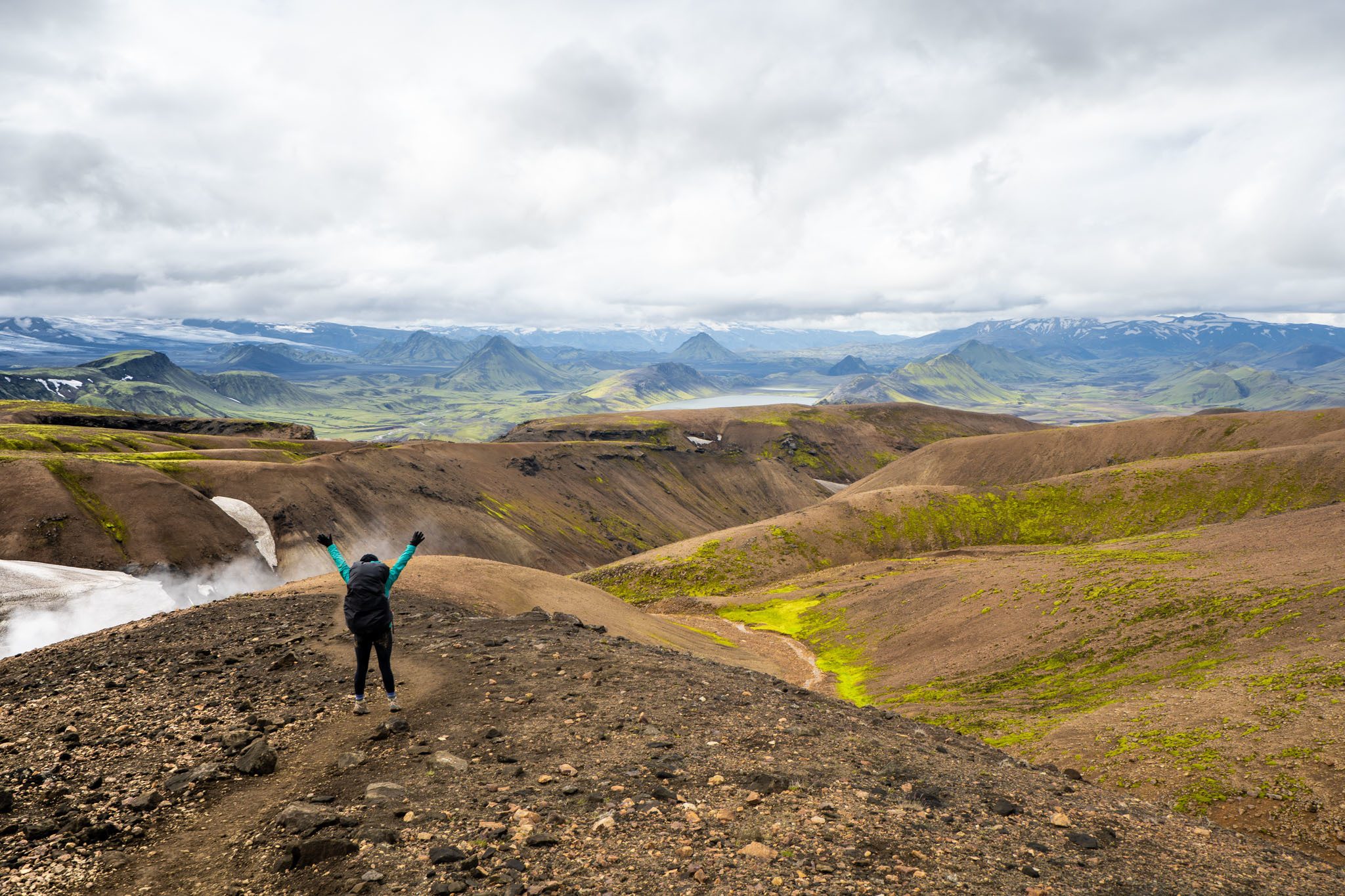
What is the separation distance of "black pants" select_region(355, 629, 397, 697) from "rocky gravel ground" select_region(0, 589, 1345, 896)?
67cm

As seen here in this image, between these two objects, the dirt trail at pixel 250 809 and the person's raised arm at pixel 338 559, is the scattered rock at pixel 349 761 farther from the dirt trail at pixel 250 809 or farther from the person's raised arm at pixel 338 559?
the person's raised arm at pixel 338 559

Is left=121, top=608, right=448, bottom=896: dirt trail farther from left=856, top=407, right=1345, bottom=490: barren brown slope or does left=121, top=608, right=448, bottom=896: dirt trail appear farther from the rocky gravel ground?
left=856, top=407, right=1345, bottom=490: barren brown slope

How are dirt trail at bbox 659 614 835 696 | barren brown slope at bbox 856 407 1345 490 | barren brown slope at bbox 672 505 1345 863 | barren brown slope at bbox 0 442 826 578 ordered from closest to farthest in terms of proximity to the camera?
1. barren brown slope at bbox 672 505 1345 863
2. dirt trail at bbox 659 614 835 696
3. barren brown slope at bbox 0 442 826 578
4. barren brown slope at bbox 856 407 1345 490

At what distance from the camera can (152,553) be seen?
2906 inches

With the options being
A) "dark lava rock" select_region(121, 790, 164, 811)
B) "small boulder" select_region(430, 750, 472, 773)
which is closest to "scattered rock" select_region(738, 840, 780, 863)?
"small boulder" select_region(430, 750, 472, 773)

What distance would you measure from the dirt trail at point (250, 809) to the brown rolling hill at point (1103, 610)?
67.8ft

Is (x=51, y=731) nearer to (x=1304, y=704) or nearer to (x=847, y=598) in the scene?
(x=1304, y=704)

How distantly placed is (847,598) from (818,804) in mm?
57296

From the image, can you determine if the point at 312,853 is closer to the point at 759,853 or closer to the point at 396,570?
the point at 759,853

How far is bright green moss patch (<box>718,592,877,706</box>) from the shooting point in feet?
152

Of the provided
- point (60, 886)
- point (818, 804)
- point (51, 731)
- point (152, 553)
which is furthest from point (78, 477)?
point (818, 804)

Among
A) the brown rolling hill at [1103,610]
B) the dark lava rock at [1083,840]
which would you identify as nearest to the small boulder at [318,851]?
the dark lava rock at [1083,840]

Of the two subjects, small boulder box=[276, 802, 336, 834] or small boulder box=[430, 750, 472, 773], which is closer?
small boulder box=[276, 802, 336, 834]

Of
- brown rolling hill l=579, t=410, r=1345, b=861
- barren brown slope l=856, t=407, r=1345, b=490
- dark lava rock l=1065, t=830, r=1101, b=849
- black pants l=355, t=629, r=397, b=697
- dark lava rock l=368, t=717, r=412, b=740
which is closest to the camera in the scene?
dark lava rock l=1065, t=830, r=1101, b=849
